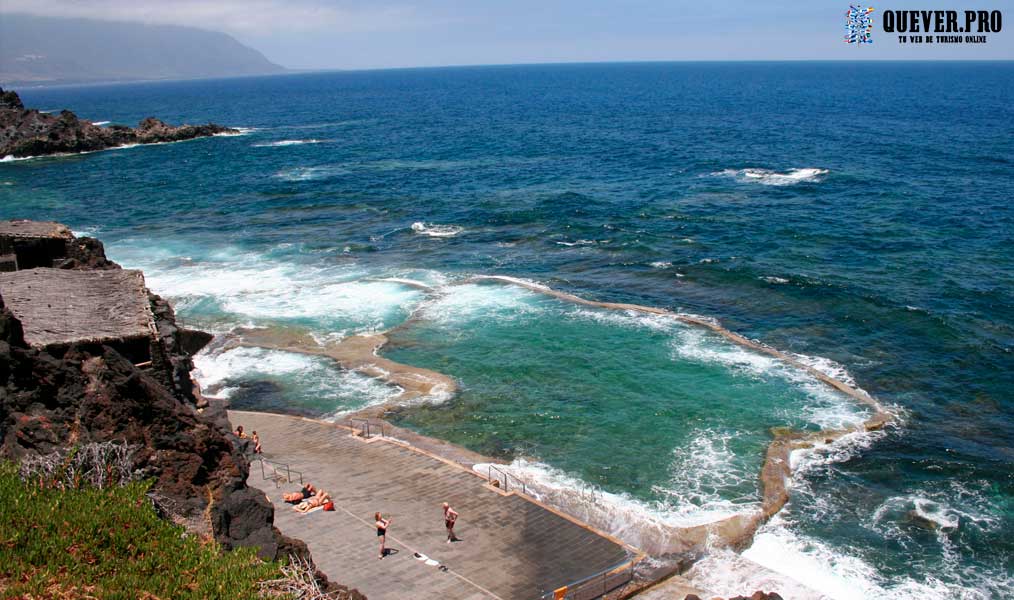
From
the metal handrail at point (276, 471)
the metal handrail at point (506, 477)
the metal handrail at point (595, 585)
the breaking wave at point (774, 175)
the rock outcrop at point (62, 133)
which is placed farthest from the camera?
the rock outcrop at point (62, 133)

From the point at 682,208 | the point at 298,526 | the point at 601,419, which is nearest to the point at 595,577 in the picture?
the point at 298,526

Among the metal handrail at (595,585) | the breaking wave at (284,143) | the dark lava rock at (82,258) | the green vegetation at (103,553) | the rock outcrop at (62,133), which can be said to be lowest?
the metal handrail at (595,585)

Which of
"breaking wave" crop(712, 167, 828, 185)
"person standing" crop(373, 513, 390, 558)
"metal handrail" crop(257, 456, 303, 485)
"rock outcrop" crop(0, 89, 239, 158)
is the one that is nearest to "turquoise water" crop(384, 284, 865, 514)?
"metal handrail" crop(257, 456, 303, 485)

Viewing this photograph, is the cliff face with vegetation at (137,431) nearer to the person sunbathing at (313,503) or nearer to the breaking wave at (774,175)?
the person sunbathing at (313,503)

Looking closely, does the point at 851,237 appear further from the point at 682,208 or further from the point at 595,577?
the point at 595,577

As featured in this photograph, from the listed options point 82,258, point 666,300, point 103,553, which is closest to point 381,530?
point 103,553

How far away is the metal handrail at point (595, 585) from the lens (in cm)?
2106

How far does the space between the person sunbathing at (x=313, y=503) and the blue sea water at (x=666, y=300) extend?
314 inches

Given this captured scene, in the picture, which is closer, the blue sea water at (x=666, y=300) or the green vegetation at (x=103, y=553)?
the green vegetation at (x=103, y=553)

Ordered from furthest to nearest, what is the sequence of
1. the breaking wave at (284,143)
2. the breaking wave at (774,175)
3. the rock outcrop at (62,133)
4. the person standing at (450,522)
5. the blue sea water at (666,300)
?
the breaking wave at (284,143) → the rock outcrop at (62,133) → the breaking wave at (774,175) → the blue sea water at (666,300) → the person standing at (450,522)

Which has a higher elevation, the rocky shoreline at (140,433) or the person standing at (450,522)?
the rocky shoreline at (140,433)

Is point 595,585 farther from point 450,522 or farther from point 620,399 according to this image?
point 620,399

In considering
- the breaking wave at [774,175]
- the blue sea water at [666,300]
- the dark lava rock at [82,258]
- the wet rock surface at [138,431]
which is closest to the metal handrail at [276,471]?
the blue sea water at [666,300]

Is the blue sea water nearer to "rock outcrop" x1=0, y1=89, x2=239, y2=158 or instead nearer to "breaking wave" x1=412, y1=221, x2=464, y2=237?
"breaking wave" x1=412, y1=221, x2=464, y2=237
